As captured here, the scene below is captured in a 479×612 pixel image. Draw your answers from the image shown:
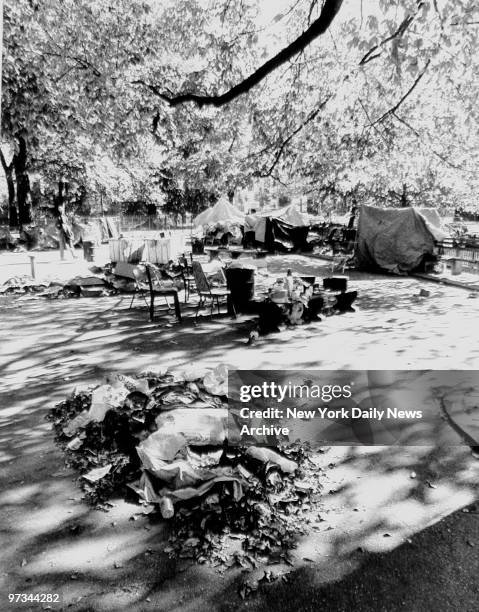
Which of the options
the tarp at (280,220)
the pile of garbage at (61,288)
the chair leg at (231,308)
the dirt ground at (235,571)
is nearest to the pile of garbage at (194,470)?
the dirt ground at (235,571)

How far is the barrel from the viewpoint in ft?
36.2

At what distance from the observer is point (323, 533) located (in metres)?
3.70

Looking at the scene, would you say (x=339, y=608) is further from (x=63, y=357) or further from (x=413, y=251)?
(x=413, y=251)

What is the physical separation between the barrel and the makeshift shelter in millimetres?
16610

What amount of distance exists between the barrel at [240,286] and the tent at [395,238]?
9.61 meters

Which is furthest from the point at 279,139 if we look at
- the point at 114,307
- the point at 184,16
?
the point at 114,307

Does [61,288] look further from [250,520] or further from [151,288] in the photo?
[250,520]

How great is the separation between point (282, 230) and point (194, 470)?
24.7m

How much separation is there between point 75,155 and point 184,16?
52.6 ft

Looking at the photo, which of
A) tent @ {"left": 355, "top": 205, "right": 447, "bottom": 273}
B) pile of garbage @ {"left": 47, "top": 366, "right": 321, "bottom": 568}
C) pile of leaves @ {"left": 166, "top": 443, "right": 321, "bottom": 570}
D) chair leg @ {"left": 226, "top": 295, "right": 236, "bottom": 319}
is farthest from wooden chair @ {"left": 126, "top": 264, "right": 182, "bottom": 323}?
tent @ {"left": 355, "top": 205, "right": 447, "bottom": 273}

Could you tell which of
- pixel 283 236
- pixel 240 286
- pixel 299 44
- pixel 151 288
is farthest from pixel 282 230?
pixel 299 44

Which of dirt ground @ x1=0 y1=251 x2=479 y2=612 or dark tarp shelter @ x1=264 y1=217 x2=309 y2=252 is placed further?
dark tarp shelter @ x1=264 y1=217 x2=309 y2=252

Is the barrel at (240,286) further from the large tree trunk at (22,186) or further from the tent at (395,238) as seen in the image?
the large tree trunk at (22,186)

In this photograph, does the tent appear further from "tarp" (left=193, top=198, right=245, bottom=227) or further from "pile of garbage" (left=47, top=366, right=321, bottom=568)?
"pile of garbage" (left=47, top=366, right=321, bottom=568)
